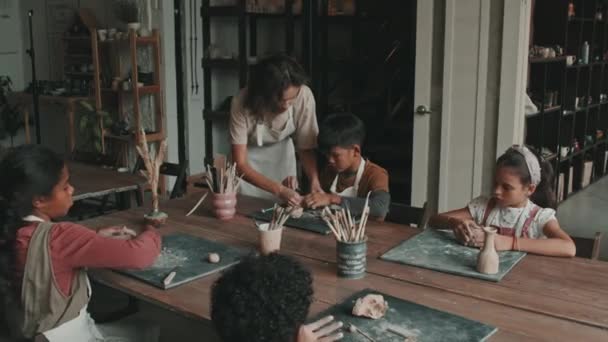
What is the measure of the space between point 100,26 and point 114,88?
0.98 m

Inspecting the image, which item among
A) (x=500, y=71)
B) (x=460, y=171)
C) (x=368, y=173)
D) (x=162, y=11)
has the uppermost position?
(x=162, y=11)

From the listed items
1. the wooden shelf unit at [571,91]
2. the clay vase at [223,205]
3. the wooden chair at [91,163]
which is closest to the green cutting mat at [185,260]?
the clay vase at [223,205]

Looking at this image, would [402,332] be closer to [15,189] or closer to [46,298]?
[46,298]

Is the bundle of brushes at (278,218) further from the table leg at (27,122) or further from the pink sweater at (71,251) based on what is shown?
the table leg at (27,122)

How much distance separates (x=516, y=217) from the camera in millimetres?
2291

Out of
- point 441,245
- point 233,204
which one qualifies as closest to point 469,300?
point 441,245

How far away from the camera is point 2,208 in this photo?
5.84 ft

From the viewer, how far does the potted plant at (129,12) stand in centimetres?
562

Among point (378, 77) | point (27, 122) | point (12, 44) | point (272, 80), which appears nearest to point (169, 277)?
point (272, 80)

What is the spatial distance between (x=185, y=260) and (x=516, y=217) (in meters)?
1.17

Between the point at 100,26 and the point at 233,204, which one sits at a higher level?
the point at 100,26

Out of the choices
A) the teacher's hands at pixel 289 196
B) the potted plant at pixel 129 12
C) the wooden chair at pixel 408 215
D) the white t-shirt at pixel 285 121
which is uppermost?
the potted plant at pixel 129 12

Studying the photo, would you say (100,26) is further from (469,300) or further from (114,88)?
(469,300)

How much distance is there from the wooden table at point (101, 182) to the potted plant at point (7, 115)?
3260mm
